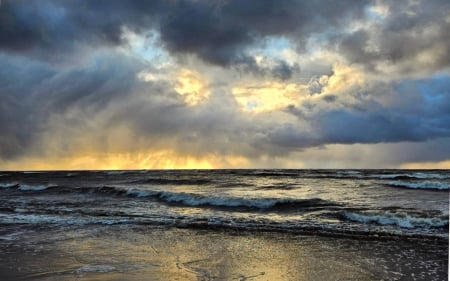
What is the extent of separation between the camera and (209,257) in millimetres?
8227

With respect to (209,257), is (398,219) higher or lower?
higher

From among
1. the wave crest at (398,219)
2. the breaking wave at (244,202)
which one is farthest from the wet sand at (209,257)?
the breaking wave at (244,202)

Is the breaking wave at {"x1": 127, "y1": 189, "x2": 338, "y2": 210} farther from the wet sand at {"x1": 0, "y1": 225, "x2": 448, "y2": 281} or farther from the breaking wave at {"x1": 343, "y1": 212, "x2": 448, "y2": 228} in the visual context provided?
the wet sand at {"x1": 0, "y1": 225, "x2": 448, "y2": 281}

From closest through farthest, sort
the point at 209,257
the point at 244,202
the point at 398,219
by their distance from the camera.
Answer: the point at 209,257, the point at 398,219, the point at 244,202

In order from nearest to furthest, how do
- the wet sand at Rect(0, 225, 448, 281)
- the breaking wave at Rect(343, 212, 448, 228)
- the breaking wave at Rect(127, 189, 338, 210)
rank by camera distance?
the wet sand at Rect(0, 225, 448, 281) < the breaking wave at Rect(343, 212, 448, 228) < the breaking wave at Rect(127, 189, 338, 210)

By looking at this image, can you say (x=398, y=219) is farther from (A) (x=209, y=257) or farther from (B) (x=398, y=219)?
(A) (x=209, y=257)

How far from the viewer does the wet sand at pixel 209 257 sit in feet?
23.0

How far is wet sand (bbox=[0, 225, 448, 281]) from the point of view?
7004 millimetres

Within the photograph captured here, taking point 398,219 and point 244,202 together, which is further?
point 244,202

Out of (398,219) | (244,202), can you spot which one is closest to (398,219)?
(398,219)

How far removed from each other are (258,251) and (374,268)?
241 centimetres

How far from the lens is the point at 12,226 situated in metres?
12.6

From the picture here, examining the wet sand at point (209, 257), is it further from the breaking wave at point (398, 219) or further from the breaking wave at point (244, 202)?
the breaking wave at point (244, 202)

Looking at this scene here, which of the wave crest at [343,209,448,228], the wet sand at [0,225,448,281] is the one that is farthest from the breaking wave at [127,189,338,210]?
the wet sand at [0,225,448,281]
